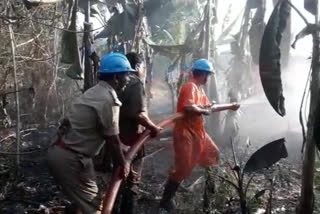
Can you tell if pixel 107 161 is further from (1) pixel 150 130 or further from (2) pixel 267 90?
(2) pixel 267 90

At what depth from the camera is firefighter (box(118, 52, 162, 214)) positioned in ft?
13.6

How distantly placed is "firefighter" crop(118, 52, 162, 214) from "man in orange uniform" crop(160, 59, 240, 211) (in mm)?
564

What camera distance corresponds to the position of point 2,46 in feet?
28.5

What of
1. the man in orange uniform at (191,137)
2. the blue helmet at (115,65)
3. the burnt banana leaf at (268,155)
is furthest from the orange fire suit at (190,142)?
the blue helmet at (115,65)

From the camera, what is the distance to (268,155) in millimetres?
3744

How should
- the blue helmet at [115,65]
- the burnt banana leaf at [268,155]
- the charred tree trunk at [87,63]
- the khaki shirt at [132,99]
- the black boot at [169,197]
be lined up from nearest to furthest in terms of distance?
the blue helmet at [115,65] → the burnt banana leaf at [268,155] → the khaki shirt at [132,99] → the black boot at [169,197] → the charred tree trunk at [87,63]

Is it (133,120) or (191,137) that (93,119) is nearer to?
(133,120)

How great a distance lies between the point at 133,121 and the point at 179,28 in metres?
15.1

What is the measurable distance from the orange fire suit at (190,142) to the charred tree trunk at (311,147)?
1.58 meters

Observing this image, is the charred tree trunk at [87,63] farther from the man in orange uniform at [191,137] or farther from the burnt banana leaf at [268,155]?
the burnt banana leaf at [268,155]

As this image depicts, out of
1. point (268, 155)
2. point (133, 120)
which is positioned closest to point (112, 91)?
point (133, 120)

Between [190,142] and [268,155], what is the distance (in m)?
1.31

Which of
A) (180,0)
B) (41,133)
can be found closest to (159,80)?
(180,0)

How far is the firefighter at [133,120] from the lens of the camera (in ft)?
13.6
